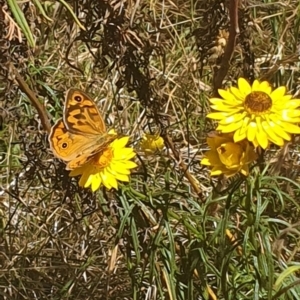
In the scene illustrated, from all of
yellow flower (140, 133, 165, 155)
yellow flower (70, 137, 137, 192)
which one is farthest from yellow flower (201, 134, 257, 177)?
yellow flower (140, 133, 165, 155)

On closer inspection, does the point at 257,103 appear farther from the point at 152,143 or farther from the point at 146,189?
the point at 152,143

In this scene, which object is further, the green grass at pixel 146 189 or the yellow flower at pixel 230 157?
the green grass at pixel 146 189

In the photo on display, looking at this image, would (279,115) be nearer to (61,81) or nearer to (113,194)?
(113,194)

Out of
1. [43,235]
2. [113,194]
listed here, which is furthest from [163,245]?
[43,235]

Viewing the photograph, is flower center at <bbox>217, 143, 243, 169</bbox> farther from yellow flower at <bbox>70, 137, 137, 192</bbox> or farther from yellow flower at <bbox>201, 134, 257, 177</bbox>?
yellow flower at <bbox>70, 137, 137, 192</bbox>

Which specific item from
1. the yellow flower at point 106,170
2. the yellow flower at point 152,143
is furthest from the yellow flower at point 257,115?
the yellow flower at point 152,143

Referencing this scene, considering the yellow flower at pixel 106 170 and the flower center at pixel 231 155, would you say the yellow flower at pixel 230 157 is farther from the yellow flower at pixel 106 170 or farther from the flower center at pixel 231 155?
the yellow flower at pixel 106 170
